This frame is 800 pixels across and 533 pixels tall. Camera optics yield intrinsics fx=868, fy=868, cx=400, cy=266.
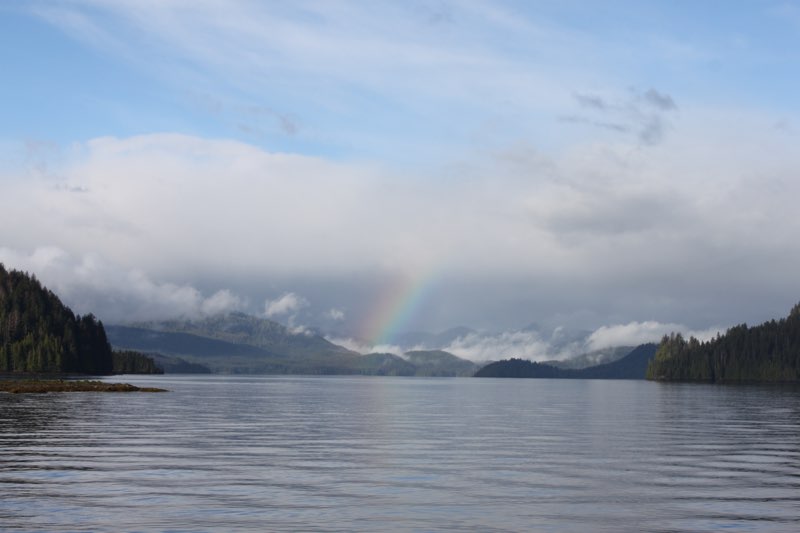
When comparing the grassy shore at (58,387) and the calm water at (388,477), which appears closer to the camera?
the calm water at (388,477)

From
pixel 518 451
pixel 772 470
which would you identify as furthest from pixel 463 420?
pixel 772 470

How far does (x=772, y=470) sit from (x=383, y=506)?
28.4m

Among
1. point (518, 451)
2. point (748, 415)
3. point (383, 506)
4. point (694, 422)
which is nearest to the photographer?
point (383, 506)

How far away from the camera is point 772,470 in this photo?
54.5 m

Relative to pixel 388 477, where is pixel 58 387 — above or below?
above

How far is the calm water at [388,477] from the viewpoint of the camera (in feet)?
120

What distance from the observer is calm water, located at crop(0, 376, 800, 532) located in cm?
3669

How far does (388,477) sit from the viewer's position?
4928cm

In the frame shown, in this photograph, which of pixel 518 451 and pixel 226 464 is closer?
pixel 226 464

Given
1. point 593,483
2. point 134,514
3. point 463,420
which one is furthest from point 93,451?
point 463,420

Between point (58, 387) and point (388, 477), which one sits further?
point (58, 387)

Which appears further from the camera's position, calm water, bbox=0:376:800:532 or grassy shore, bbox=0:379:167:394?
grassy shore, bbox=0:379:167:394

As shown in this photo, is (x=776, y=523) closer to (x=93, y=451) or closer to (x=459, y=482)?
(x=459, y=482)

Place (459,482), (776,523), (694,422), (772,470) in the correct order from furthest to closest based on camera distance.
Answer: (694,422) → (772,470) → (459,482) → (776,523)
